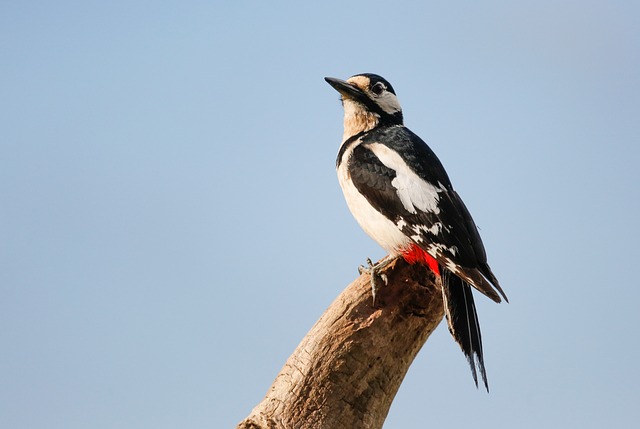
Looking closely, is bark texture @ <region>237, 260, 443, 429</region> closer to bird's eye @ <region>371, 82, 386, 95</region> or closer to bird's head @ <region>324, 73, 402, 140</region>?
bird's head @ <region>324, 73, 402, 140</region>

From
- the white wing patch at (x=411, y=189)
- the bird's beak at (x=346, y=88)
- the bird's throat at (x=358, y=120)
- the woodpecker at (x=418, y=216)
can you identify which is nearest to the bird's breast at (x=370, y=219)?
the woodpecker at (x=418, y=216)

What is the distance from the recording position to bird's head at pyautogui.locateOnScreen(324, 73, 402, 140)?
547cm

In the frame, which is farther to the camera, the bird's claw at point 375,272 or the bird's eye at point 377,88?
the bird's eye at point 377,88

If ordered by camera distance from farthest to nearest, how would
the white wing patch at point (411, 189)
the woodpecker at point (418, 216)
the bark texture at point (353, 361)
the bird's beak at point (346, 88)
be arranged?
the bird's beak at point (346, 88) < the white wing patch at point (411, 189) < the woodpecker at point (418, 216) < the bark texture at point (353, 361)

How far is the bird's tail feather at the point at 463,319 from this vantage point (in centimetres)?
434

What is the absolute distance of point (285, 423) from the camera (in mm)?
4223

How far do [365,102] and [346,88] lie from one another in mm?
164

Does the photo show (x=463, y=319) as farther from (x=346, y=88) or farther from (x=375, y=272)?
(x=346, y=88)

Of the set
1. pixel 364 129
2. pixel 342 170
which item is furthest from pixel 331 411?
pixel 364 129

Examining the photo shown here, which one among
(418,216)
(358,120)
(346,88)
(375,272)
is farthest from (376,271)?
(346,88)

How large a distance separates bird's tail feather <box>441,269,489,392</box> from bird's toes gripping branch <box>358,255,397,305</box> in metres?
0.34

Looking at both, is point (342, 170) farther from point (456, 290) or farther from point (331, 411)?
point (331, 411)

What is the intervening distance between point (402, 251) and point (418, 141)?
2.67 feet

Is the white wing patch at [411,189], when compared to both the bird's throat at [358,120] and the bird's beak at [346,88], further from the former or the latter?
the bird's beak at [346,88]
